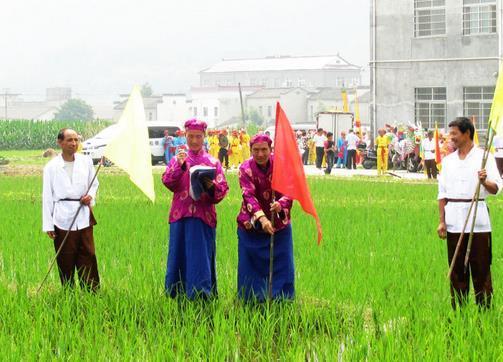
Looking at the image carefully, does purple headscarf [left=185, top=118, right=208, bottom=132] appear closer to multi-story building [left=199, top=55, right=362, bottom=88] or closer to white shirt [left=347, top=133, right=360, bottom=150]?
white shirt [left=347, top=133, right=360, bottom=150]

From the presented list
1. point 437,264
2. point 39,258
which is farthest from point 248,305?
point 39,258

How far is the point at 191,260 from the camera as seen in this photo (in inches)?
316

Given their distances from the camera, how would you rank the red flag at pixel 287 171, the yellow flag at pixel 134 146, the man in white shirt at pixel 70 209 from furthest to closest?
the man in white shirt at pixel 70 209, the yellow flag at pixel 134 146, the red flag at pixel 287 171

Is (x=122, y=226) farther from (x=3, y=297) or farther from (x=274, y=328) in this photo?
(x=274, y=328)

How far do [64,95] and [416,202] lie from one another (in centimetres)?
14636

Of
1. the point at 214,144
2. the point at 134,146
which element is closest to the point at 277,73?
the point at 214,144

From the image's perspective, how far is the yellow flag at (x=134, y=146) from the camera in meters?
8.21

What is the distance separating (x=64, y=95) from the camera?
162m

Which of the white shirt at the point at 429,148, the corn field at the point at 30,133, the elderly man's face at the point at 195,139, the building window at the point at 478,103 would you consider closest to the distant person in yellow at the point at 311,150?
the building window at the point at 478,103

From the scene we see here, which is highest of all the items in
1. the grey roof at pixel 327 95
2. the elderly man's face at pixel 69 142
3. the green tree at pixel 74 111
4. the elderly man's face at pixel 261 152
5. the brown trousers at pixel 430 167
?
the grey roof at pixel 327 95

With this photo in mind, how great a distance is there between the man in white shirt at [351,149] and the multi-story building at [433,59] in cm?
272

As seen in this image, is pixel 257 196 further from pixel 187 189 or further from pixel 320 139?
pixel 320 139

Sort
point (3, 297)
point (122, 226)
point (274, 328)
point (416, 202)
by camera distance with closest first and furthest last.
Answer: point (274, 328), point (3, 297), point (122, 226), point (416, 202)

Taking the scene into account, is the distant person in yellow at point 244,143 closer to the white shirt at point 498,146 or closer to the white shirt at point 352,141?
the white shirt at point 352,141
